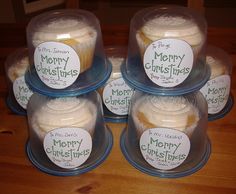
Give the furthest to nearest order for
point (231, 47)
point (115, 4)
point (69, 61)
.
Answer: point (115, 4) → point (231, 47) → point (69, 61)

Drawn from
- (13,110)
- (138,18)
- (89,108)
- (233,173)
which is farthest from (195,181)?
(13,110)

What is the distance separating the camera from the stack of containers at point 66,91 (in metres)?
0.68

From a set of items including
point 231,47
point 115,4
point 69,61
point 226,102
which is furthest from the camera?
point 115,4

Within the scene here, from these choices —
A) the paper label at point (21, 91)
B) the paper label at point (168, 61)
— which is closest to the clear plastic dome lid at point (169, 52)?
the paper label at point (168, 61)

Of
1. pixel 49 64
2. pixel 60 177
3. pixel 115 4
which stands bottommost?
pixel 115 4

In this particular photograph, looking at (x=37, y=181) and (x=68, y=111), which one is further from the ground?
(x=68, y=111)

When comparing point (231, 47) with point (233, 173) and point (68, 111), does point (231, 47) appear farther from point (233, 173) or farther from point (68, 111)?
point (68, 111)

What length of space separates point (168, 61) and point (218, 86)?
248mm

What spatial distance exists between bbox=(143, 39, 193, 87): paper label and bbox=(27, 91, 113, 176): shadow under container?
17 centimetres

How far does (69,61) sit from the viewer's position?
0.68 metres

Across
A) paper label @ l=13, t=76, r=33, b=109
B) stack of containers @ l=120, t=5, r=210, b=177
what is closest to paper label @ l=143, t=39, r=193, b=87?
stack of containers @ l=120, t=5, r=210, b=177

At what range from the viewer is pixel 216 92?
2.84 ft

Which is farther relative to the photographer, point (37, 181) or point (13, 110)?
point (13, 110)

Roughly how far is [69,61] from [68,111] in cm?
11
